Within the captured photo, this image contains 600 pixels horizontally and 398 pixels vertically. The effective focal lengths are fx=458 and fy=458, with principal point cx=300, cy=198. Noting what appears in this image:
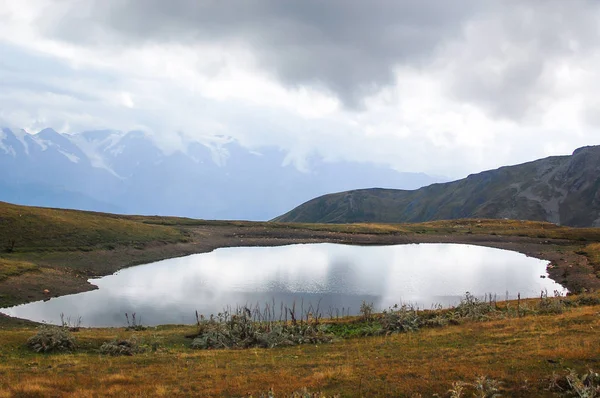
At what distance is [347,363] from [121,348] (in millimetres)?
15586

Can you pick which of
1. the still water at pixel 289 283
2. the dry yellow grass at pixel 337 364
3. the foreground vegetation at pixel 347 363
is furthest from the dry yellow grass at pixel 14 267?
the dry yellow grass at pixel 337 364

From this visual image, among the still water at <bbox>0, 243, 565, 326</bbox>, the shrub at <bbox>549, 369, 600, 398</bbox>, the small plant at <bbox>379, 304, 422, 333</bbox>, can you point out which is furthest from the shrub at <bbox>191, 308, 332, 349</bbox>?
the shrub at <bbox>549, 369, 600, 398</bbox>

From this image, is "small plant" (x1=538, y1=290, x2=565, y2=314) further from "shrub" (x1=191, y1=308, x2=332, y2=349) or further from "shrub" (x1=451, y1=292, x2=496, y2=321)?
"shrub" (x1=191, y1=308, x2=332, y2=349)

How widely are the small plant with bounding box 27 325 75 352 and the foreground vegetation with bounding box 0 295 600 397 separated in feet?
0.81

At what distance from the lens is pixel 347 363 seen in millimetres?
25891

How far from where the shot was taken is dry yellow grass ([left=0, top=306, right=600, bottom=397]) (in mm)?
20578

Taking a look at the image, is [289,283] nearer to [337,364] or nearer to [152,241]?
[152,241]

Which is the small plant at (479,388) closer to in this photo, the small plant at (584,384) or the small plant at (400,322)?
the small plant at (584,384)

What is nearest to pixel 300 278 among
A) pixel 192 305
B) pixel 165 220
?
pixel 192 305

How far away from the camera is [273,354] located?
30.6 meters

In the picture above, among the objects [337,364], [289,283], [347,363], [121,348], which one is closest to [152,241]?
[289,283]

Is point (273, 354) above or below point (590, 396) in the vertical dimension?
below

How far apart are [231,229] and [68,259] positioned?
6057 centimetres

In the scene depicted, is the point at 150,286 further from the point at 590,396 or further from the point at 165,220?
the point at 165,220
